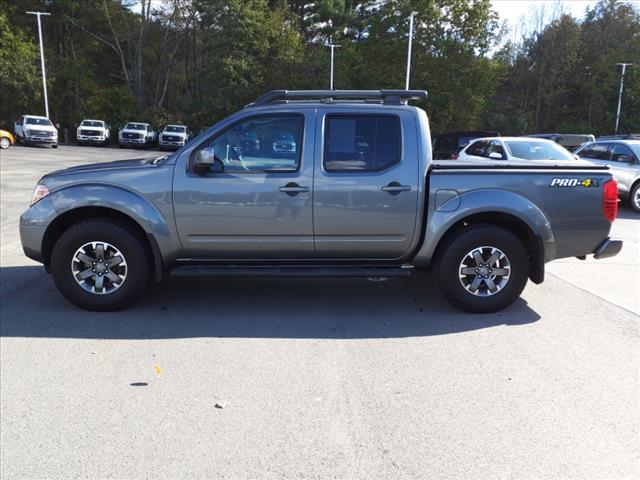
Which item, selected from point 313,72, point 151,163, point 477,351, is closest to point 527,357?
point 477,351

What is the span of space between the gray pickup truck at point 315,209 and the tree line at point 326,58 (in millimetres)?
30575

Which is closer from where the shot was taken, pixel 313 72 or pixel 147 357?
pixel 147 357

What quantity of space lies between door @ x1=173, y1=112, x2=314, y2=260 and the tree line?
31019 millimetres

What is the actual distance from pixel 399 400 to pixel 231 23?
134ft

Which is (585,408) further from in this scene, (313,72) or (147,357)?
(313,72)

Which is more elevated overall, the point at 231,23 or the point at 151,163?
the point at 231,23

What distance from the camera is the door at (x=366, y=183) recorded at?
4.96 metres

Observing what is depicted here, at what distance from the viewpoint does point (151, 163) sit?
5.18 m

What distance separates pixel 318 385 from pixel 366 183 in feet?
6.72

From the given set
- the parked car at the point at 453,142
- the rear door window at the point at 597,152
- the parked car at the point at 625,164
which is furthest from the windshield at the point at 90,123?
the parked car at the point at 625,164

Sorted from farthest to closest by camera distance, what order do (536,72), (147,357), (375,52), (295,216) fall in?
(536,72) → (375,52) → (295,216) → (147,357)

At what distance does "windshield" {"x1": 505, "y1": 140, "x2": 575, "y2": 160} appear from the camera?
453 inches

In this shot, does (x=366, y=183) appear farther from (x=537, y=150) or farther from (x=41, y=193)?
(x=537, y=150)

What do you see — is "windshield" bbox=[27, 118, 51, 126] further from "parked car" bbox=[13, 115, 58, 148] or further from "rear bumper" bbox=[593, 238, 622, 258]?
"rear bumper" bbox=[593, 238, 622, 258]
